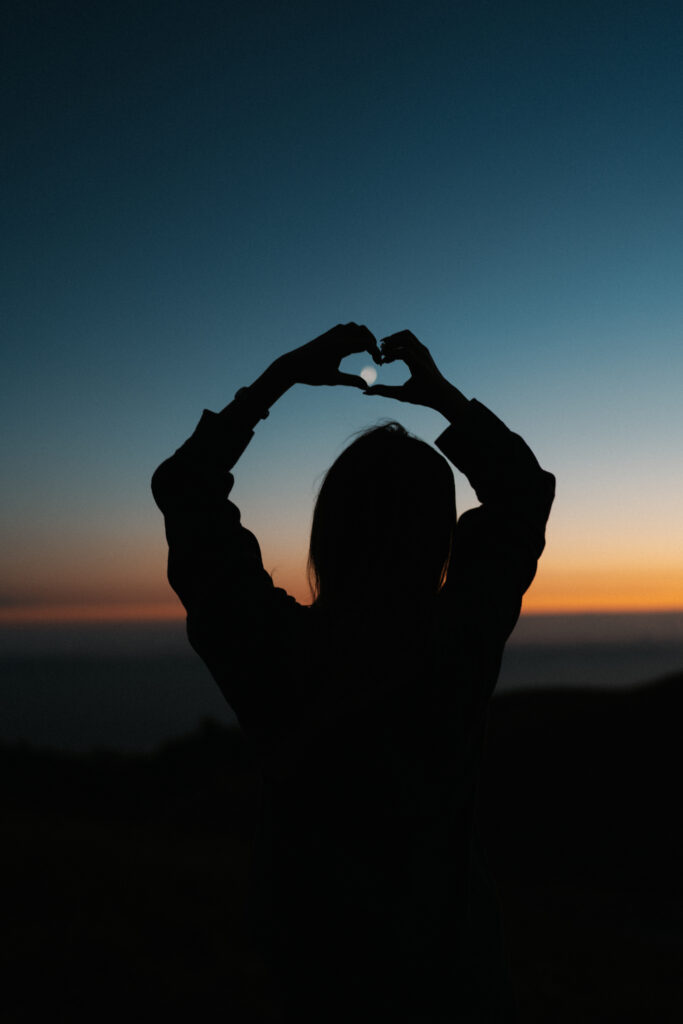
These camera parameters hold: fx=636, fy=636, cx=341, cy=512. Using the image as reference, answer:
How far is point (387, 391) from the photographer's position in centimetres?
171

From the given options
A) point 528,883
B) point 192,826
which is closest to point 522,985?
point 528,883

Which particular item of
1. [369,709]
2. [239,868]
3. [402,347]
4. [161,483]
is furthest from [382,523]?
[239,868]

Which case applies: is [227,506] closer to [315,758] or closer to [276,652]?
[276,652]

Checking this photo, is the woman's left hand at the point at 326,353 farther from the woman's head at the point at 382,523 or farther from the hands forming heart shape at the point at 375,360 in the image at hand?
the woman's head at the point at 382,523

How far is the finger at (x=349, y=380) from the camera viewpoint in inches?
62.4

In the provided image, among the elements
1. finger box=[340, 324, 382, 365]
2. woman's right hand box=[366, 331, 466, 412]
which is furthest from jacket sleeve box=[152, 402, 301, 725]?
woman's right hand box=[366, 331, 466, 412]

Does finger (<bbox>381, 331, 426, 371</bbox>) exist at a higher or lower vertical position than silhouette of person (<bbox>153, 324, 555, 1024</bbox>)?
higher

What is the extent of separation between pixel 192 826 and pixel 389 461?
1565 centimetres

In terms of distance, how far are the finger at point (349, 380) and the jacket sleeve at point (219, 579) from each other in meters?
0.39

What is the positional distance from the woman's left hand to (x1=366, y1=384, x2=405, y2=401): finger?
5.9 inches

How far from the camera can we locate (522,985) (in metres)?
7.21

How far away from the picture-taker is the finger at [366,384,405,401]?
169 centimetres

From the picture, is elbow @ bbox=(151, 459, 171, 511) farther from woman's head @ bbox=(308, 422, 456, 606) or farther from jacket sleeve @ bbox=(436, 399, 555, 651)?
jacket sleeve @ bbox=(436, 399, 555, 651)

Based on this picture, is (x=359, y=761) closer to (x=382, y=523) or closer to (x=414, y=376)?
(x=382, y=523)
